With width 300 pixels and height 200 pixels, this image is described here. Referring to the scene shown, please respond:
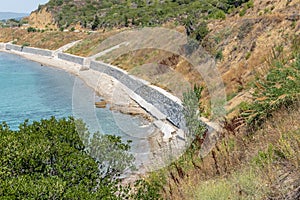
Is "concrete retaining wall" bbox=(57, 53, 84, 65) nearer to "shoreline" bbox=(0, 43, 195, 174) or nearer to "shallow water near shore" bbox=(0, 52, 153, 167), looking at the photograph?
"shoreline" bbox=(0, 43, 195, 174)

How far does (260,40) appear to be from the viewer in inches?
695

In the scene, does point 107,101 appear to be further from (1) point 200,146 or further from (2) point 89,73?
(1) point 200,146

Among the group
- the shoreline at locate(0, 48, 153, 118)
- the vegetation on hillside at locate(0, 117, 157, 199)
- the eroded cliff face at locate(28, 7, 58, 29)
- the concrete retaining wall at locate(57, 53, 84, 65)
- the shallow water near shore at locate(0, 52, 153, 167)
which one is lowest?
the shallow water near shore at locate(0, 52, 153, 167)

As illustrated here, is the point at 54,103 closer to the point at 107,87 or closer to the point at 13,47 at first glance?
the point at 107,87

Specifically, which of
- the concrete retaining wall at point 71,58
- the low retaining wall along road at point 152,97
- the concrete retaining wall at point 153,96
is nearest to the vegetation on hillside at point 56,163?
the low retaining wall along road at point 152,97

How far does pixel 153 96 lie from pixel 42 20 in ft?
197

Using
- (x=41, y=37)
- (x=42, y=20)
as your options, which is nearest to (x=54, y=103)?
(x=41, y=37)

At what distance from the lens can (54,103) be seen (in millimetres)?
25641

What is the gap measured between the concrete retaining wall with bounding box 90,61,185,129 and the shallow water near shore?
3.80ft

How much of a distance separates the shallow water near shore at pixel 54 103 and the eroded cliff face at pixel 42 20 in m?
27.5

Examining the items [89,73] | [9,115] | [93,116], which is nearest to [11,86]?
[89,73]

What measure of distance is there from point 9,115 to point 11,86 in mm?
11536

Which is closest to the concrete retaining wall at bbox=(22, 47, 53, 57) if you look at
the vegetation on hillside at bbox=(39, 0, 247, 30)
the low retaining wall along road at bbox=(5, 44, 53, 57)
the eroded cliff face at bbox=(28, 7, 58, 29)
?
the low retaining wall along road at bbox=(5, 44, 53, 57)

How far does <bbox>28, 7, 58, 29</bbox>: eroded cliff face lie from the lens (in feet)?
230
